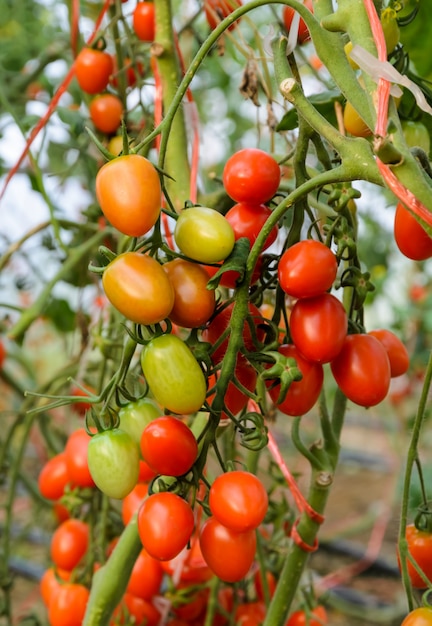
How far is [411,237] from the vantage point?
415 millimetres

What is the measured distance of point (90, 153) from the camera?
1.01 metres

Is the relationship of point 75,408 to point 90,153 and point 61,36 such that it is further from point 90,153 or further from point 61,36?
point 61,36

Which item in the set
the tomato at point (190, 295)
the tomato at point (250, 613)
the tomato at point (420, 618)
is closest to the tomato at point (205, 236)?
the tomato at point (190, 295)

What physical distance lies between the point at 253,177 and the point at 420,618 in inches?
11.4

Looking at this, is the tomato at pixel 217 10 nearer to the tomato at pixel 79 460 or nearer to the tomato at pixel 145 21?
the tomato at pixel 145 21

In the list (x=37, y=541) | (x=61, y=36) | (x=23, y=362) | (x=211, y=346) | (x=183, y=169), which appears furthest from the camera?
(x=37, y=541)

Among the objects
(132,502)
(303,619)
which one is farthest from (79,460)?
(303,619)

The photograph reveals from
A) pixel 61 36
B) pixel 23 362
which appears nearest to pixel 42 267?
pixel 23 362

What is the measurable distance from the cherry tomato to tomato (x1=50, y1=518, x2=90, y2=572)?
1.49 ft

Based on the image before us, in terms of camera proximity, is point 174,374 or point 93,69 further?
point 93,69

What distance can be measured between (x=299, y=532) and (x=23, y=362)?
0.98 metres

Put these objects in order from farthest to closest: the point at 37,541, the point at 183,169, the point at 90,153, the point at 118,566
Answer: the point at 37,541, the point at 90,153, the point at 183,169, the point at 118,566

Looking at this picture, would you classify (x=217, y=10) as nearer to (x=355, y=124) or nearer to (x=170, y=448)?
(x=355, y=124)

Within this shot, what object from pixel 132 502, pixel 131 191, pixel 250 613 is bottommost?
pixel 250 613
